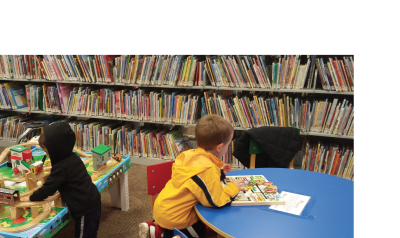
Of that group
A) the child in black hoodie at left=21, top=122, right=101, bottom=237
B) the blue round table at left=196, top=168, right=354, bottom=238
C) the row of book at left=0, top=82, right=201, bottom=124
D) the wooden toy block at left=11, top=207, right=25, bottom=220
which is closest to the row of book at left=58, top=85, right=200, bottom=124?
the row of book at left=0, top=82, right=201, bottom=124

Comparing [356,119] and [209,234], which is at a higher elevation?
[356,119]

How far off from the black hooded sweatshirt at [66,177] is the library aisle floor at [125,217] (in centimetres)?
65

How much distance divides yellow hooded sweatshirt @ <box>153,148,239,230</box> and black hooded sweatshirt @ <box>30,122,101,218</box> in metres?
0.51

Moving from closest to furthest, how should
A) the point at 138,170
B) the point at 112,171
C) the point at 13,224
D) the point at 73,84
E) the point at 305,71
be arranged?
the point at 13,224 → the point at 112,171 → the point at 305,71 → the point at 138,170 → the point at 73,84

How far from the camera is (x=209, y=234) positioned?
1.73 m

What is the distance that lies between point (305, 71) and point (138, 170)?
7.35 ft

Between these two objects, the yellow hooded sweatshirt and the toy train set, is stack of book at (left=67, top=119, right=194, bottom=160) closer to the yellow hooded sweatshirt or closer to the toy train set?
the toy train set

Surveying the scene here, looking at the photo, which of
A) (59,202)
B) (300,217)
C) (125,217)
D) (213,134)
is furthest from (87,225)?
(300,217)

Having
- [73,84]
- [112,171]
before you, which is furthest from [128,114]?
[112,171]

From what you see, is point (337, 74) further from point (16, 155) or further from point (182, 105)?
point (16, 155)

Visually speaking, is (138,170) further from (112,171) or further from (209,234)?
(209,234)

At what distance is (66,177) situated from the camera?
1.66 m

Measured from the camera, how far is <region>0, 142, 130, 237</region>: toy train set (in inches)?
59.0

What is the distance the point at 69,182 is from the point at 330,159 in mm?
2539
